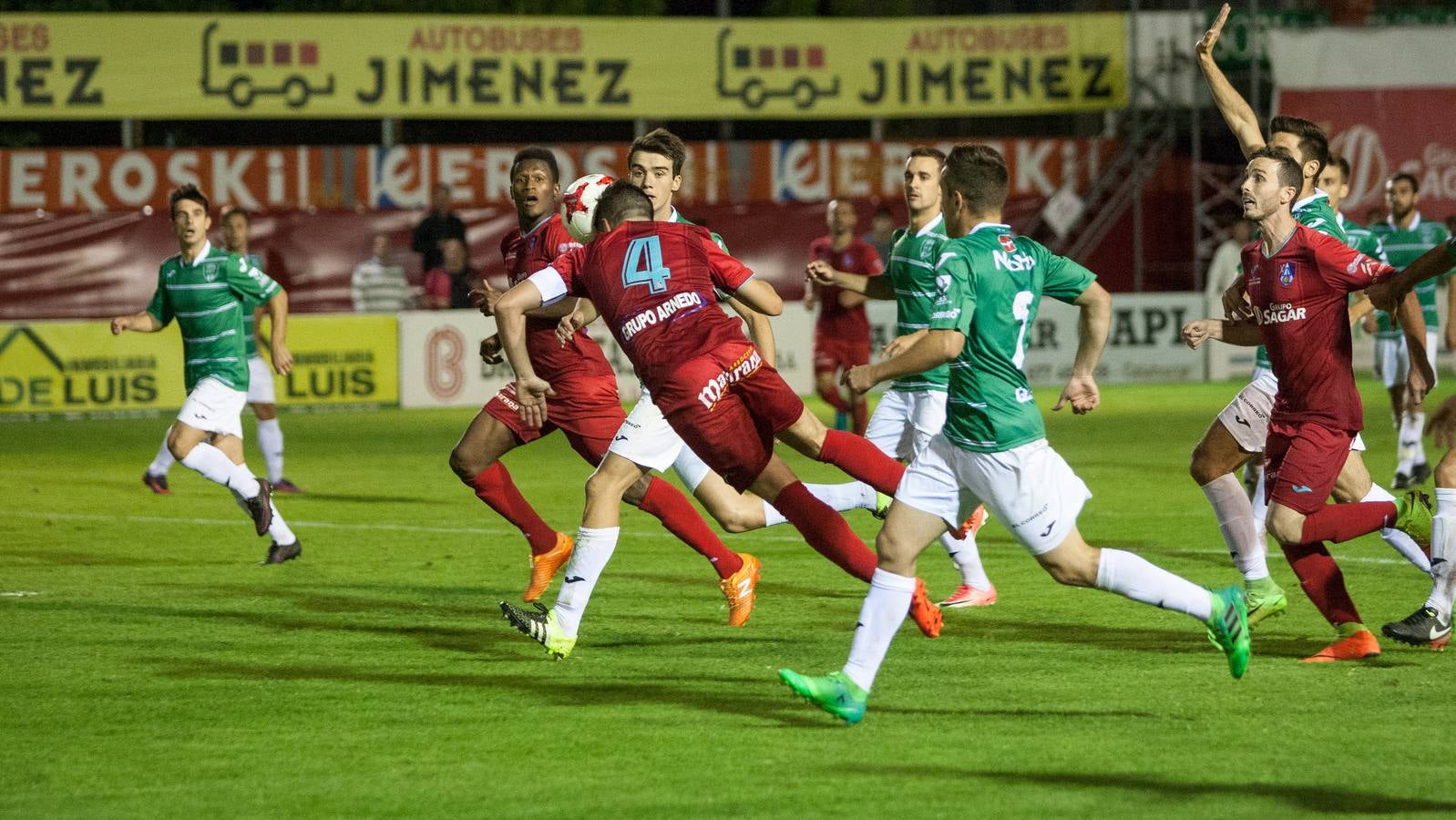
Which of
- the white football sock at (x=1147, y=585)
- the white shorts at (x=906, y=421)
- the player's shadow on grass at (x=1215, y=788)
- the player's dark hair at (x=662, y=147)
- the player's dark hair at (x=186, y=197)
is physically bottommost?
the player's shadow on grass at (x=1215, y=788)

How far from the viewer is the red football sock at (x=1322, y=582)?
777 cm

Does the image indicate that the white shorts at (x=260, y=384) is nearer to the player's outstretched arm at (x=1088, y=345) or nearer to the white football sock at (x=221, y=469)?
the white football sock at (x=221, y=469)

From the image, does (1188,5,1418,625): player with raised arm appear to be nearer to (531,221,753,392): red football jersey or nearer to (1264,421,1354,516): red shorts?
(1264,421,1354,516): red shorts

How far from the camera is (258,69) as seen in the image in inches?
1144

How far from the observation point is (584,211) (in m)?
8.72

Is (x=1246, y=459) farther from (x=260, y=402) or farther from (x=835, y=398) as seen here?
(x=260, y=402)

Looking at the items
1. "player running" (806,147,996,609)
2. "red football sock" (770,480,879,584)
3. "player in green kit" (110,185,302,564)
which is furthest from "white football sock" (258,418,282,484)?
"red football sock" (770,480,879,584)

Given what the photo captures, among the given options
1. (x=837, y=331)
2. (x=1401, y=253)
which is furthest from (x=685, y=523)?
(x=1401, y=253)

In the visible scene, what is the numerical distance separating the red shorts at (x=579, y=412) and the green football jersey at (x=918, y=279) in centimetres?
142

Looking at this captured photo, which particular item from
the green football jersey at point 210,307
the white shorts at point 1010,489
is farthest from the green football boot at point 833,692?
the green football jersey at point 210,307

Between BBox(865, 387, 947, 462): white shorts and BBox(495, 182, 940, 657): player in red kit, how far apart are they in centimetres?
194

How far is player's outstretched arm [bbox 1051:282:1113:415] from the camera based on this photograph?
695 centimetres

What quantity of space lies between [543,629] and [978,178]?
257 centimetres

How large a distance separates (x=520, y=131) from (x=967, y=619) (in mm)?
23942
